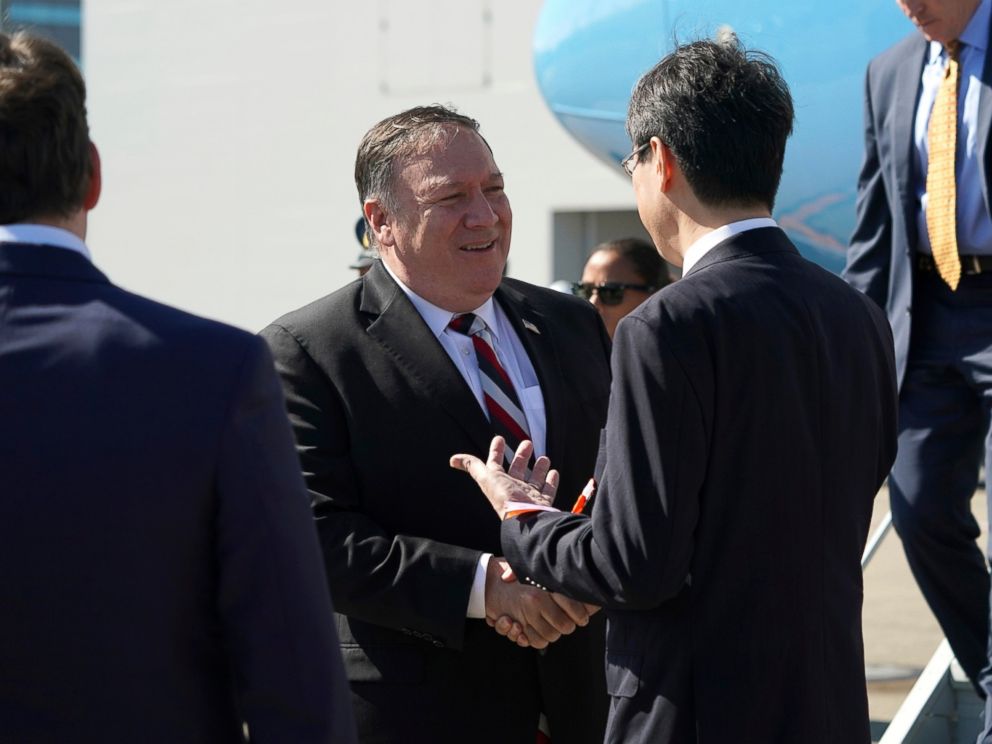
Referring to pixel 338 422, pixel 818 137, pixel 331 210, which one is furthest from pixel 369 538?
pixel 331 210

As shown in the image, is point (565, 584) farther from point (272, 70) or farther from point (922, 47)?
point (272, 70)

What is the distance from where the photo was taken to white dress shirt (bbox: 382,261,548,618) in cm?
280

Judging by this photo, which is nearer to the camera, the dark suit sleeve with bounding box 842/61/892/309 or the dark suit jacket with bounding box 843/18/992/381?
the dark suit jacket with bounding box 843/18/992/381

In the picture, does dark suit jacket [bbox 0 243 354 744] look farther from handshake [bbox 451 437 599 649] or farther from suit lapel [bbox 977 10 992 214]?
suit lapel [bbox 977 10 992 214]

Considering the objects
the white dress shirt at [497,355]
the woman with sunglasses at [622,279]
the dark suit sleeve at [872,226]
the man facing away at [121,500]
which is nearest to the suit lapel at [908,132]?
the dark suit sleeve at [872,226]

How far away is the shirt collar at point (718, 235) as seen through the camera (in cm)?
217

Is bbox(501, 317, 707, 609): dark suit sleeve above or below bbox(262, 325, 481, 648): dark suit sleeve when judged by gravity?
above

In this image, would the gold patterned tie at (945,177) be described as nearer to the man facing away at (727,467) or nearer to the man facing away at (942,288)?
the man facing away at (942,288)

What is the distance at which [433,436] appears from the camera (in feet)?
8.79

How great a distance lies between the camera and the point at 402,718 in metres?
2.60

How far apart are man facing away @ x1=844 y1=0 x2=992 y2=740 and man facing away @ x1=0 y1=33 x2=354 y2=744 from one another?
7.82ft

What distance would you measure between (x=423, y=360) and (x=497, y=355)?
21 centimetres

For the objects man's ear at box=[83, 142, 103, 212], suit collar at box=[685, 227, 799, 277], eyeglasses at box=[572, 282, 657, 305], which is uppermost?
man's ear at box=[83, 142, 103, 212]

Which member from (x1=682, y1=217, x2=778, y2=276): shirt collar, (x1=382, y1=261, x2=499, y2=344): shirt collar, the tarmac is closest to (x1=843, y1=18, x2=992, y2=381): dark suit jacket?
(x1=382, y1=261, x2=499, y2=344): shirt collar
